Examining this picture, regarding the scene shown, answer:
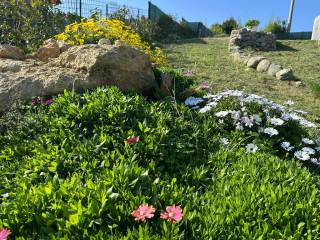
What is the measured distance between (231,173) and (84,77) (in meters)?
2.05

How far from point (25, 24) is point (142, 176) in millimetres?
6838

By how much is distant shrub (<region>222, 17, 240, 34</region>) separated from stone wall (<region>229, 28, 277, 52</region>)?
323 inches

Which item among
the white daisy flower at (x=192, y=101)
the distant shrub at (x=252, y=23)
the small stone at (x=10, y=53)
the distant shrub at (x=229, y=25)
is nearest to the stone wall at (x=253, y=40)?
the distant shrub at (x=252, y=23)

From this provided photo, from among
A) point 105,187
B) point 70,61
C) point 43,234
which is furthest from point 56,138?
point 70,61

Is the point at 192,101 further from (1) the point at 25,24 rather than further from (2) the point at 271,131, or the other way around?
(1) the point at 25,24

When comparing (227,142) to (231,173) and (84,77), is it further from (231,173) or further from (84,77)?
(84,77)

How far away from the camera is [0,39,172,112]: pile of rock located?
398 centimetres

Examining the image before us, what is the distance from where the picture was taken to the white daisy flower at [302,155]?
3.52 m

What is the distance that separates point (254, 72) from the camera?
1119cm

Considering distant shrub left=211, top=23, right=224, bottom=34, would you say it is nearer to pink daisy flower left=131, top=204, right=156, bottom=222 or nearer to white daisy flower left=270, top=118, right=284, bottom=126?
white daisy flower left=270, top=118, right=284, bottom=126

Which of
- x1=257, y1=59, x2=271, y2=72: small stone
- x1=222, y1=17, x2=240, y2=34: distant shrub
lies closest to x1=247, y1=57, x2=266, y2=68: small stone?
x1=257, y1=59, x2=271, y2=72: small stone

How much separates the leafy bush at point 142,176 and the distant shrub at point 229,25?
844 inches

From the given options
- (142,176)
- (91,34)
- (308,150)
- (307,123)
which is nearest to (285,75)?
(91,34)

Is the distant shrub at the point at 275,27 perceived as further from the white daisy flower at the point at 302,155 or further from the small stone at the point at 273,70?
the white daisy flower at the point at 302,155
